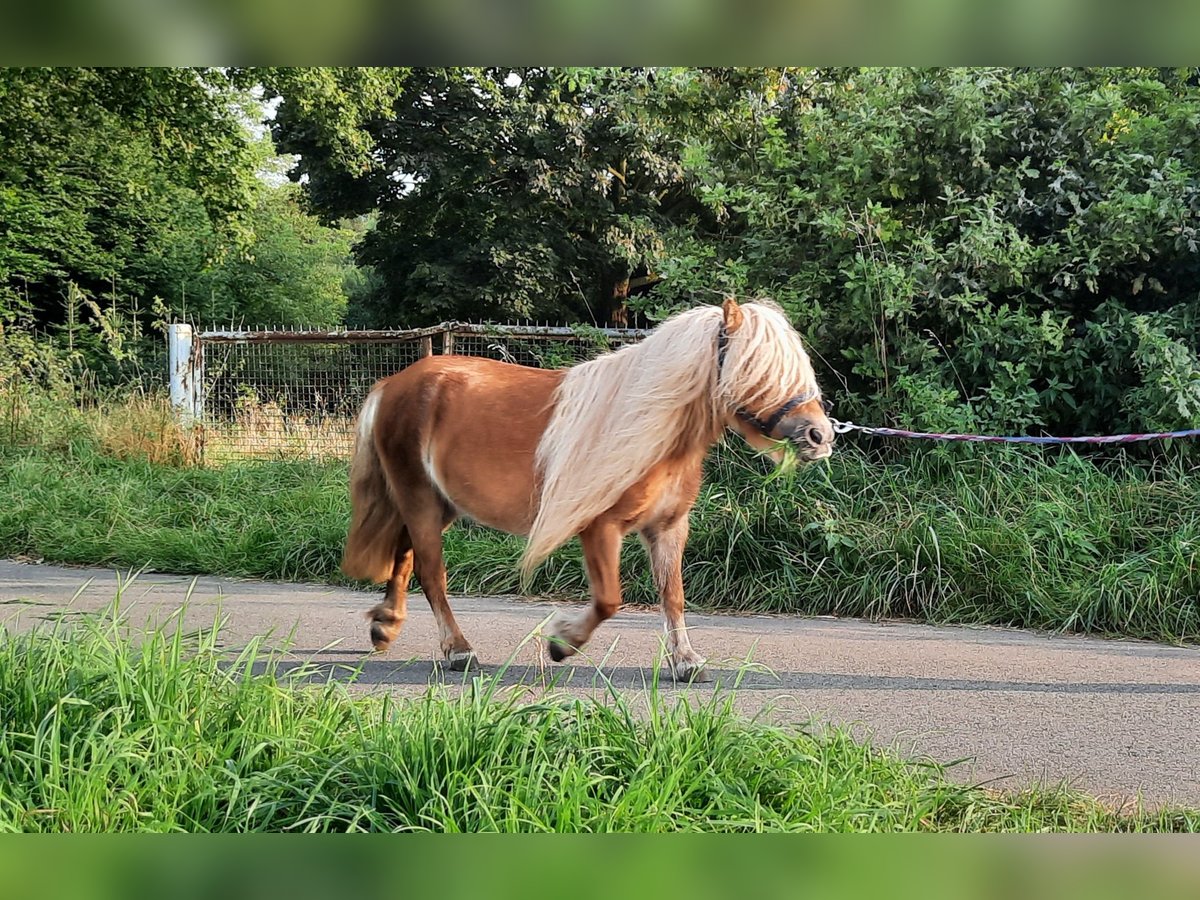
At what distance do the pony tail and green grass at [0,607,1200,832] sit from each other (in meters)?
2.03

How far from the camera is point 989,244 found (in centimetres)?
758

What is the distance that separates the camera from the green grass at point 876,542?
21.3ft

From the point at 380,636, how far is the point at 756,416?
8.02ft

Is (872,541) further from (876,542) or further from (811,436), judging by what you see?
(811,436)

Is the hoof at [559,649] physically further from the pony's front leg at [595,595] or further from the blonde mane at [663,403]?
the blonde mane at [663,403]

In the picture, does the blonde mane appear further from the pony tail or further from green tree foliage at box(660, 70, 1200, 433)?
green tree foliage at box(660, 70, 1200, 433)

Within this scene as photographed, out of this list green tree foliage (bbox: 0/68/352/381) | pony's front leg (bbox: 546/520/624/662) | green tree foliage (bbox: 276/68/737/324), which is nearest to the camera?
pony's front leg (bbox: 546/520/624/662)

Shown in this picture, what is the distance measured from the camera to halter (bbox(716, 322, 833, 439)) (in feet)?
14.4

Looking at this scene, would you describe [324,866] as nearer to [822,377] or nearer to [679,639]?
[679,639]

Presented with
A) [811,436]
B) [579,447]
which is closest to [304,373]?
[579,447]

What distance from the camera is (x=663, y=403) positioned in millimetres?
4574

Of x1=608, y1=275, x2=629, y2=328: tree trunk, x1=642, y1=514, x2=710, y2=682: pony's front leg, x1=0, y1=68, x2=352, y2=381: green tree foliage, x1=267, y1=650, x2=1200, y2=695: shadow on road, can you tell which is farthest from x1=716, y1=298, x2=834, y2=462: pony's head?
x1=608, y1=275, x2=629, y2=328: tree trunk

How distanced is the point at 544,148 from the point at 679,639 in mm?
22317

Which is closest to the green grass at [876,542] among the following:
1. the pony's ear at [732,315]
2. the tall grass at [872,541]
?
the tall grass at [872,541]
